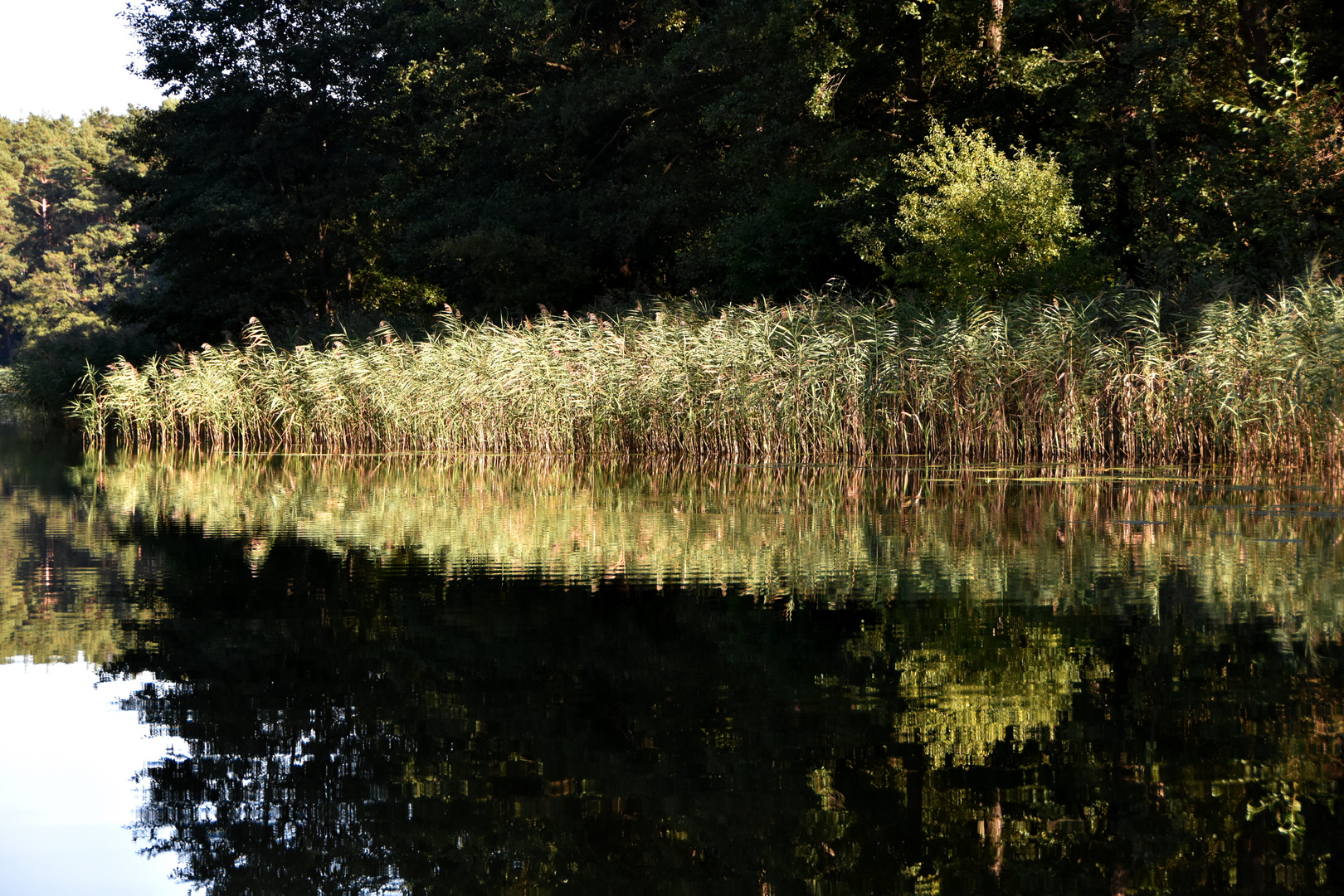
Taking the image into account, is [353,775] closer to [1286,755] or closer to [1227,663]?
[1286,755]

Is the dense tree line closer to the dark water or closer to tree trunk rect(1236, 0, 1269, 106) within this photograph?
tree trunk rect(1236, 0, 1269, 106)

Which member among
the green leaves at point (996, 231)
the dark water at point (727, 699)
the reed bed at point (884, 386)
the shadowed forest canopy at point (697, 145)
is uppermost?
the shadowed forest canopy at point (697, 145)

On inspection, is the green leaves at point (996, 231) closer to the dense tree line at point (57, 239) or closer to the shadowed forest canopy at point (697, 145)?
the shadowed forest canopy at point (697, 145)

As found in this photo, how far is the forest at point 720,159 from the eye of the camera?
18844mm

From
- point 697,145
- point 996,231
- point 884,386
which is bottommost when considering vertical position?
point 884,386

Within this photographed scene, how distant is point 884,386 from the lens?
14.9 meters

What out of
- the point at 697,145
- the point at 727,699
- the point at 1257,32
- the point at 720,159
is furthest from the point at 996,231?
the point at 727,699

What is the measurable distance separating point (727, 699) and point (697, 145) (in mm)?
27580

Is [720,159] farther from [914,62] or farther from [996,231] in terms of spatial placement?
[996,231]

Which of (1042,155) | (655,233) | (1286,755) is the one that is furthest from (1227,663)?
(655,233)

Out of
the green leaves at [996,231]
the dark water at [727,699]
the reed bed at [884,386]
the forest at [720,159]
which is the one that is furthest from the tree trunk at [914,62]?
the dark water at [727,699]

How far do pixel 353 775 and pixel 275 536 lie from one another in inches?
226

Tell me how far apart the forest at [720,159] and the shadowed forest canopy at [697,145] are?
0.07 metres

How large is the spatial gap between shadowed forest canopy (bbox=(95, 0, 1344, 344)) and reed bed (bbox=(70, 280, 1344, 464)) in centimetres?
317
